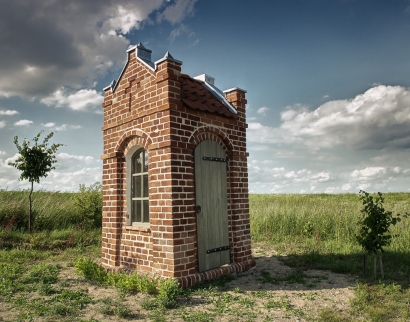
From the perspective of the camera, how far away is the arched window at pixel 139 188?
21.6 ft

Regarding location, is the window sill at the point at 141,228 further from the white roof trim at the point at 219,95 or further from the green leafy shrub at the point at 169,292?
the white roof trim at the point at 219,95

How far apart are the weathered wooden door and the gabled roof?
70 cm

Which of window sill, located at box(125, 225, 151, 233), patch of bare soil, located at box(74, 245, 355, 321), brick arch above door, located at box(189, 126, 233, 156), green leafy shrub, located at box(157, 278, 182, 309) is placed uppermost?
brick arch above door, located at box(189, 126, 233, 156)

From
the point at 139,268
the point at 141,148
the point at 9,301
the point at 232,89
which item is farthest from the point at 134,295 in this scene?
the point at 232,89

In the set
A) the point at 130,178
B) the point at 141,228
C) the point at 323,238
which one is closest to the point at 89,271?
the point at 141,228

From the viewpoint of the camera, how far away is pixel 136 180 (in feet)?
22.4

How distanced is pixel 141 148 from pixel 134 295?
9.33 ft

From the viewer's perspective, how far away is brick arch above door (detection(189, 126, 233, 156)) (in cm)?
617

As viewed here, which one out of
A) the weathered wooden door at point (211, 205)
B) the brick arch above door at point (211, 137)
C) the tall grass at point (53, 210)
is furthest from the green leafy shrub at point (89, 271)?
the tall grass at point (53, 210)

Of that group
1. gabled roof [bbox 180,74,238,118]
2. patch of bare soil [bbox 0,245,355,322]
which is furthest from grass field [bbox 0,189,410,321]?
gabled roof [bbox 180,74,238,118]

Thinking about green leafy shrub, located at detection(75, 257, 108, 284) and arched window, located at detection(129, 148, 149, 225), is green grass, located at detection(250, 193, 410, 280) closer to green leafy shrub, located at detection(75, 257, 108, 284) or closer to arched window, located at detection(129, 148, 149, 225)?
arched window, located at detection(129, 148, 149, 225)

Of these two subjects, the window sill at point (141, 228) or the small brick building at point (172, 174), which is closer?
the small brick building at point (172, 174)

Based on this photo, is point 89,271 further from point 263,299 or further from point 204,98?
point 204,98

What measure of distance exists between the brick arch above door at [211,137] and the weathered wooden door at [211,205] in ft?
0.32
